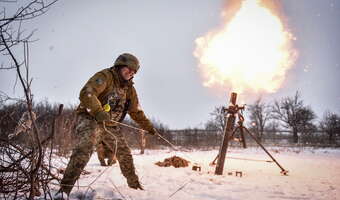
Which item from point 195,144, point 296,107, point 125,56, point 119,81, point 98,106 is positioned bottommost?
point 195,144

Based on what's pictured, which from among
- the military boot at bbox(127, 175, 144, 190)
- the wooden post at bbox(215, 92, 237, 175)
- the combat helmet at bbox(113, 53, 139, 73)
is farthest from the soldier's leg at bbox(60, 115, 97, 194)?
the wooden post at bbox(215, 92, 237, 175)

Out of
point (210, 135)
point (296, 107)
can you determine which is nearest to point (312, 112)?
point (296, 107)

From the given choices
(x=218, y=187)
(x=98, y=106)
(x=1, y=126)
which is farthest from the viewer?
(x=218, y=187)

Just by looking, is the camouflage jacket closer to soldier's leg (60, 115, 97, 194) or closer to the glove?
the glove

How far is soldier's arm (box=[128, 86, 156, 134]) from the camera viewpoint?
4.12 meters

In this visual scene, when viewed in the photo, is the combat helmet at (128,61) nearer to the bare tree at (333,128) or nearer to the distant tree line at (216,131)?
the distant tree line at (216,131)

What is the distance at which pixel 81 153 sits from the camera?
3.14 m

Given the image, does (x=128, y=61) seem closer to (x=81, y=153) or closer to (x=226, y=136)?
(x=81, y=153)

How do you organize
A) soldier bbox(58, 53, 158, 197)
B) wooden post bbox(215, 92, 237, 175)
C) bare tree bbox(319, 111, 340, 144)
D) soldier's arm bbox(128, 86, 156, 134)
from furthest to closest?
bare tree bbox(319, 111, 340, 144) < wooden post bbox(215, 92, 237, 175) < soldier's arm bbox(128, 86, 156, 134) < soldier bbox(58, 53, 158, 197)

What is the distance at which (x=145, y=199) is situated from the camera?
126 inches

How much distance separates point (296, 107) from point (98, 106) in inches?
1780

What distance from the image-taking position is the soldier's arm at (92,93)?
3158 millimetres

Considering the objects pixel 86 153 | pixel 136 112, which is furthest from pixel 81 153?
pixel 136 112

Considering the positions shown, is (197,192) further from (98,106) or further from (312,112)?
(312,112)
